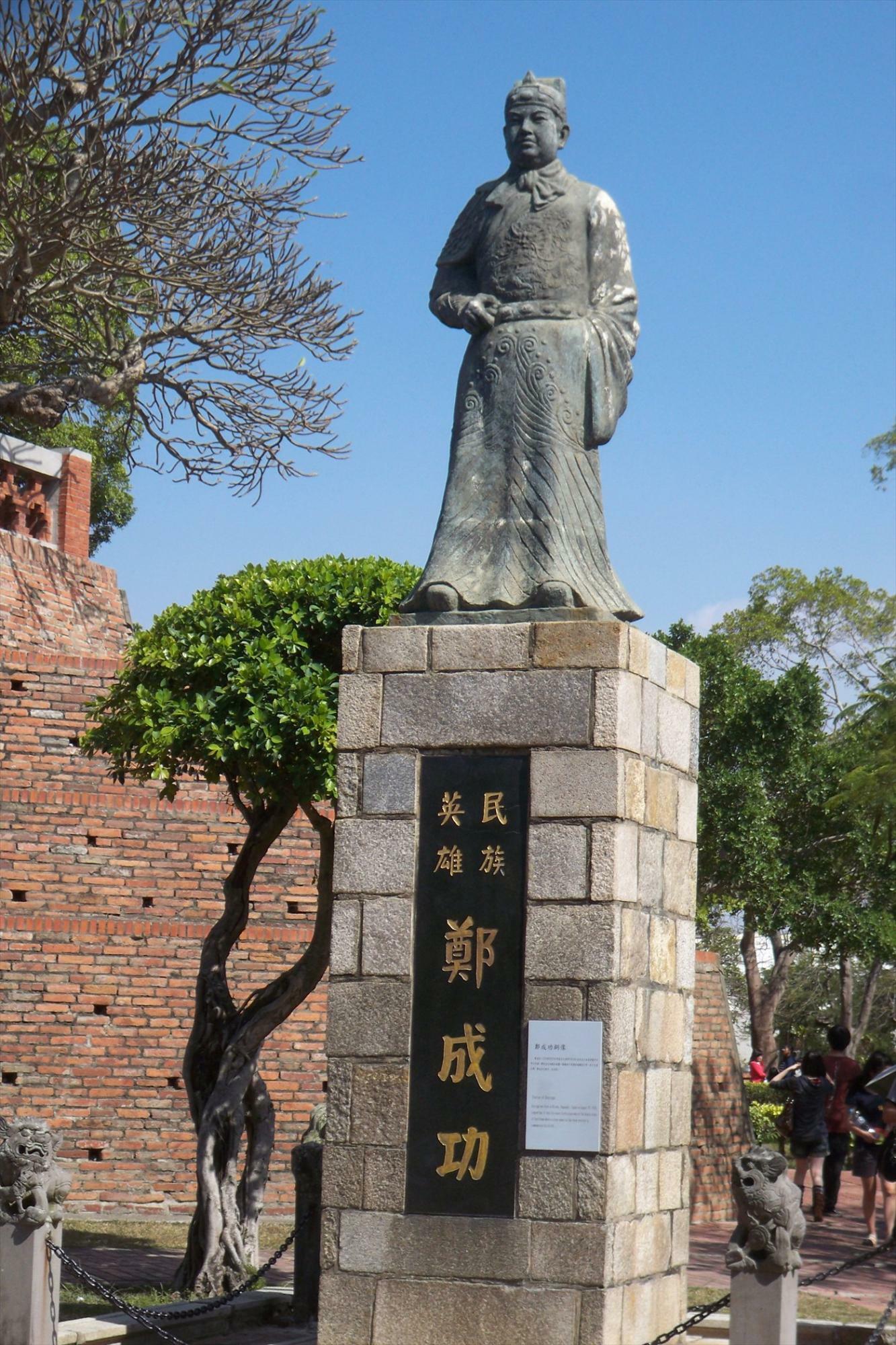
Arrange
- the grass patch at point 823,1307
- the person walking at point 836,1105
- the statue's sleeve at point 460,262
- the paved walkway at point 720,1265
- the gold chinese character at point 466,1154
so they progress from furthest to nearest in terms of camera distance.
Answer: the person walking at point 836,1105
the paved walkway at point 720,1265
the grass patch at point 823,1307
the statue's sleeve at point 460,262
the gold chinese character at point 466,1154

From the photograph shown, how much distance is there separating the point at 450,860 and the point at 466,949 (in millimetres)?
327

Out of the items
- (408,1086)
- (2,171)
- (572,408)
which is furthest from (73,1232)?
(2,171)

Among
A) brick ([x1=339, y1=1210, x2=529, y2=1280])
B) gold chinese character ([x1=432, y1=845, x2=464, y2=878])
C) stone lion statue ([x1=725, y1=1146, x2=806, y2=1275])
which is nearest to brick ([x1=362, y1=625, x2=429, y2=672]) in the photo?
gold chinese character ([x1=432, y1=845, x2=464, y2=878])

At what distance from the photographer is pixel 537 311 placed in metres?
6.99

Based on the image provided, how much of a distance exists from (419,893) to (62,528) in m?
12.4

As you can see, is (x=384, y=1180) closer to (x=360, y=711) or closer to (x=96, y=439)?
(x=360, y=711)

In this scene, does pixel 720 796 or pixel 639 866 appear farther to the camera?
pixel 720 796

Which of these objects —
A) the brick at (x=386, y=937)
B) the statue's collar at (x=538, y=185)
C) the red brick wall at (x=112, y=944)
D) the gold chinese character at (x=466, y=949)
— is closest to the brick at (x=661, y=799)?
the gold chinese character at (x=466, y=949)

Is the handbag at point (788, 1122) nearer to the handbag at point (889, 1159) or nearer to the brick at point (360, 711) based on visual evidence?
the handbag at point (889, 1159)

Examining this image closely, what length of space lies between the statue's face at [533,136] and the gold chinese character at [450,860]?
2807 millimetres

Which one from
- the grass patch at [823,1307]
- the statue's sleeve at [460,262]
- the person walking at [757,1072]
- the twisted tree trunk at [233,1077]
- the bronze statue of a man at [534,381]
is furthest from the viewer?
the person walking at [757,1072]

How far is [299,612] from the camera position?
10070 millimetres

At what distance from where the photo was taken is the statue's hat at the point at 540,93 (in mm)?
7105

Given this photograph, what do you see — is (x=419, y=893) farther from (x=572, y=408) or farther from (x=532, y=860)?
(x=572, y=408)
